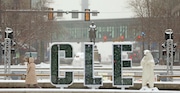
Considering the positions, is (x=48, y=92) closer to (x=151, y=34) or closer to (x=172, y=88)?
(x=172, y=88)

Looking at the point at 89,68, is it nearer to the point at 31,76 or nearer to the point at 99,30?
the point at 31,76

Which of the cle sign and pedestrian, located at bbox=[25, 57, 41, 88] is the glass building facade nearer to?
pedestrian, located at bbox=[25, 57, 41, 88]

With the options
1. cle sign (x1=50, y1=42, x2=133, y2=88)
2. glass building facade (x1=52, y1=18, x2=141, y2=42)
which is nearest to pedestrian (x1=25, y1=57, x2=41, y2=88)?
cle sign (x1=50, y1=42, x2=133, y2=88)

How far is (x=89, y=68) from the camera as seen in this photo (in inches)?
620

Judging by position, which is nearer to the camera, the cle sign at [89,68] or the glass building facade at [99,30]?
the cle sign at [89,68]

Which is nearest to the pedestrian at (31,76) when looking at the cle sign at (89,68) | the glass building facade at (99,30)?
the cle sign at (89,68)

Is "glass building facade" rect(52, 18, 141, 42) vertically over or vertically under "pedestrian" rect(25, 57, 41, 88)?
over

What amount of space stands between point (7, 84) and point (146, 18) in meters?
39.2

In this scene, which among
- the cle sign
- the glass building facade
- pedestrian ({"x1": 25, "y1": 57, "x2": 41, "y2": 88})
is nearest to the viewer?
the cle sign

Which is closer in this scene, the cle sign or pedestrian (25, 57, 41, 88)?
the cle sign

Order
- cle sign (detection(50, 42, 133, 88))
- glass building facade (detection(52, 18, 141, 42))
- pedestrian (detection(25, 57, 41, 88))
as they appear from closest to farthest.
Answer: cle sign (detection(50, 42, 133, 88)) < pedestrian (detection(25, 57, 41, 88)) < glass building facade (detection(52, 18, 141, 42))

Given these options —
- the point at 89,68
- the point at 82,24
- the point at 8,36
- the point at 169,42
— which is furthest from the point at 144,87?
the point at 82,24

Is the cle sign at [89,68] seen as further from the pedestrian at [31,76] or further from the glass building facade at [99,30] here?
the glass building facade at [99,30]

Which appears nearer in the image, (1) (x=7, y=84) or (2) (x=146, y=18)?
(1) (x=7, y=84)
